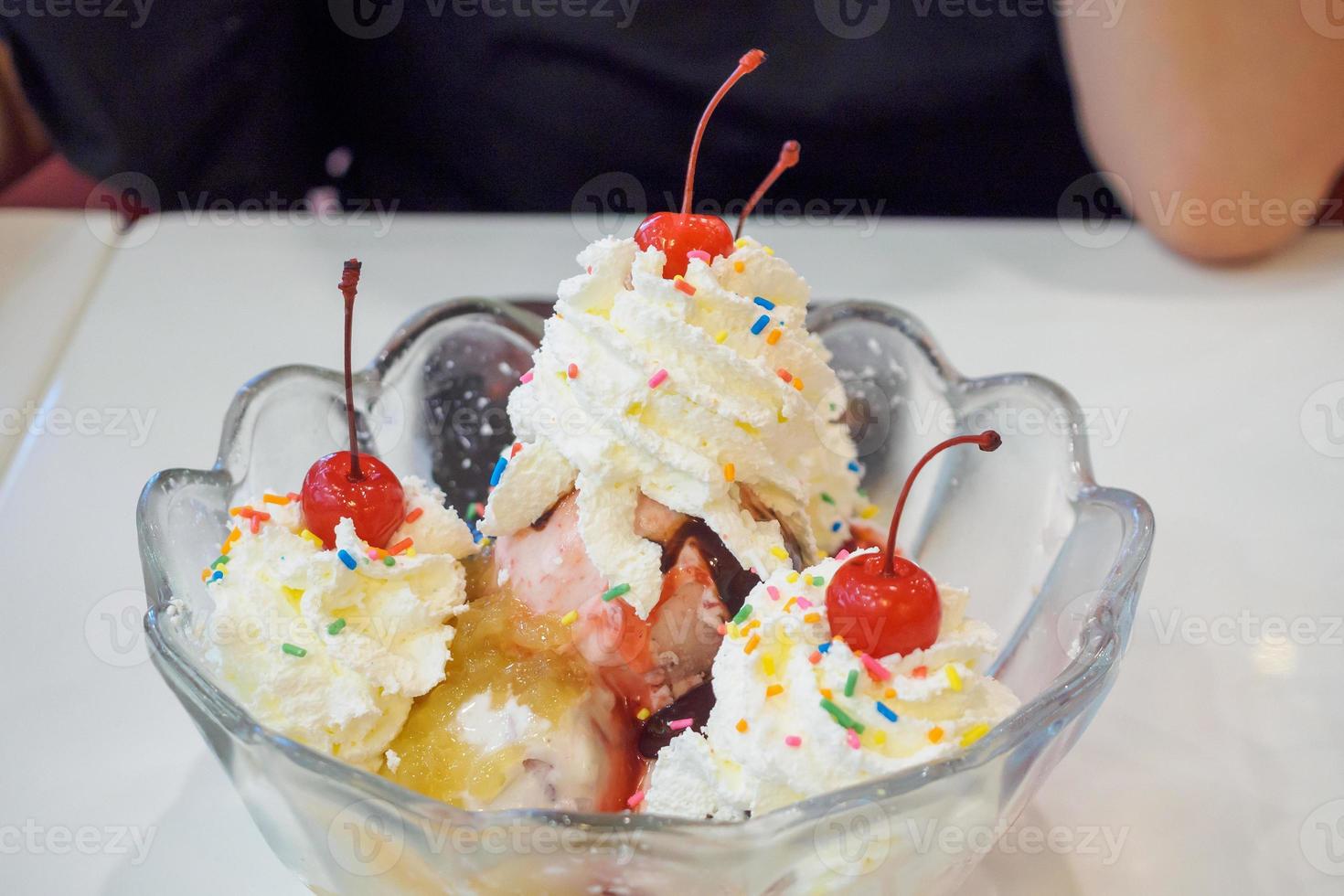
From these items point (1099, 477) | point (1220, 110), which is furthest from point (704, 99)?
point (1099, 477)

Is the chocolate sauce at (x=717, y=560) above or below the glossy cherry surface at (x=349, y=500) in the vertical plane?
below

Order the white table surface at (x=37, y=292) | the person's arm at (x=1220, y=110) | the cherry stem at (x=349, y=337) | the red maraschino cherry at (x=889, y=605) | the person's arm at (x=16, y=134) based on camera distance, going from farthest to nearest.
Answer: the person's arm at (x=16, y=134) < the person's arm at (x=1220, y=110) < the white table surface at (x=37, y=292) < the cherry stem at (x=349, y=337) < the red maraschino cherry at (x=889, y=605)

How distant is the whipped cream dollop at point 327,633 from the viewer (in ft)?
3.13

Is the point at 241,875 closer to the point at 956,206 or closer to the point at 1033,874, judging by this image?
the point at 1033,874

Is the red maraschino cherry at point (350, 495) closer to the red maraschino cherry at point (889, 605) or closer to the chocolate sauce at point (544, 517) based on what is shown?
the chocolate sauce at point (544, 517)

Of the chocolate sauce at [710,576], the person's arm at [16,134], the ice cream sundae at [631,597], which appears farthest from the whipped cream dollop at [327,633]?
the person's arm at [16,134]

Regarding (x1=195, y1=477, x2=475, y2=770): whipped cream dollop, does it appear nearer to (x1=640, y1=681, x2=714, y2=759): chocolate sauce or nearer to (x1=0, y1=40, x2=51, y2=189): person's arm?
(x1=640, y1=681, x2=714, y2=759): chocolate sauce

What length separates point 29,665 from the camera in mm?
1258

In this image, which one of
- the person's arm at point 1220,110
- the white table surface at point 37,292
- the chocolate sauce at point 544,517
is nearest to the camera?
the chocolate sauce at point 544,517

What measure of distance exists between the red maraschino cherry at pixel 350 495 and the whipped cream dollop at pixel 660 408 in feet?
0.37

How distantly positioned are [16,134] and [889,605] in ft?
7.65

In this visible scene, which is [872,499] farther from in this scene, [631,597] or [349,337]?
[349,337]

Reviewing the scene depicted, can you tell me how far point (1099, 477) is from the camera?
61.7 inches

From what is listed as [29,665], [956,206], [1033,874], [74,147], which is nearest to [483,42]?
[74,147]
